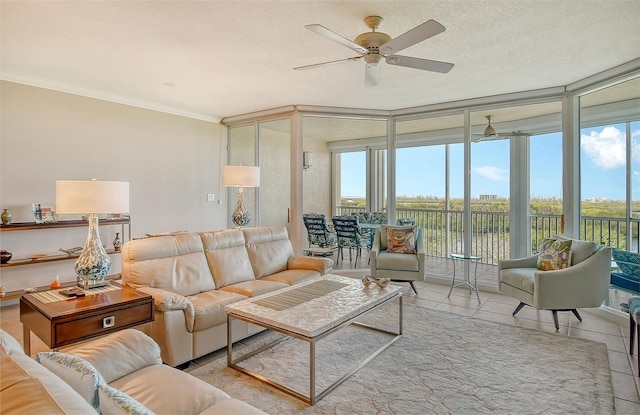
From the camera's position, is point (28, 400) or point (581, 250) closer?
point (28, 400)

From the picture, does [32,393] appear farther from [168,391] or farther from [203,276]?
[203,276]

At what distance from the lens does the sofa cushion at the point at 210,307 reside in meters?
2.68

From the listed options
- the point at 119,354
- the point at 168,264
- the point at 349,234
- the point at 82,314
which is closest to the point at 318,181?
the point at 349,234

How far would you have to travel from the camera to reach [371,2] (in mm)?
2453

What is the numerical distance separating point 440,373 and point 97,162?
491 cm

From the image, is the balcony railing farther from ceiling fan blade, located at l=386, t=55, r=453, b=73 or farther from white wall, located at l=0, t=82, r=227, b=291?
ceiling fan blade, located at l=386, t=55, r=453, b=73

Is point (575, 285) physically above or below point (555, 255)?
below

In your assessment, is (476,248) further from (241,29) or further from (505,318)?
(241,29)

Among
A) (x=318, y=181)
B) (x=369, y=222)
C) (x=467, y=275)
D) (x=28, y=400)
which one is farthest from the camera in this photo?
(x=318, y=181)

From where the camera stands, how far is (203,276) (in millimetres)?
3256

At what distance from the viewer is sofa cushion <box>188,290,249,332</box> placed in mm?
2682

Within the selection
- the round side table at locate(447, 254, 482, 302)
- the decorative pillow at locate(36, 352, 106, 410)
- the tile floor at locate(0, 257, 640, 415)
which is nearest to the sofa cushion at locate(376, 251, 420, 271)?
the tile floor at locate(0, 257, 640, 415)

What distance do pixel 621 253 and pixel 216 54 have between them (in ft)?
14.9

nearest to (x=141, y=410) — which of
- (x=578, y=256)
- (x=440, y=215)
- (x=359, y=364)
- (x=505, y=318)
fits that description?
(x=359, y=364)
